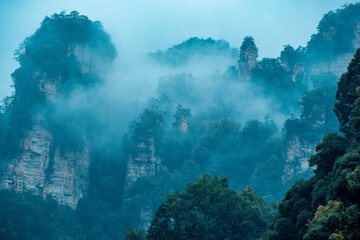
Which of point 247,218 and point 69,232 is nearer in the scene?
point 247,218

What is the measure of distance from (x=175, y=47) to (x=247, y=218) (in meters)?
75.3

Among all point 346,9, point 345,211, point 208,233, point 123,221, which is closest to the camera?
point 345,211

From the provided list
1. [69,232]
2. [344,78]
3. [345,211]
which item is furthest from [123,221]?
[345,211]

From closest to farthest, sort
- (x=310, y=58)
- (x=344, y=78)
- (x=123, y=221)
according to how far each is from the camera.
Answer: (x=344, y=78) < (x=123, y=221) < (x=310, y=58)

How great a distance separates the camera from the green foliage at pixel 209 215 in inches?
1185

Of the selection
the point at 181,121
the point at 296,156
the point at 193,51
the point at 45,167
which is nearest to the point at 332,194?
the point at 296,156

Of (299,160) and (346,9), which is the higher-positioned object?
(346,9)

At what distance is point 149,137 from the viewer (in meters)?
60.4

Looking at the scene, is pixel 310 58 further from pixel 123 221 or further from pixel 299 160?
pixel 123 221

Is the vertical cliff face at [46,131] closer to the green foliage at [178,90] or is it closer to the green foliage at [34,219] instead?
the green foliage at [34,219]

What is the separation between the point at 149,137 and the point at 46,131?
510 inches

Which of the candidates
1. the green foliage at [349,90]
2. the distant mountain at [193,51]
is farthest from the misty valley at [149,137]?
the distant mountain at [193,51]

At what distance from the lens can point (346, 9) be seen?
73.6m

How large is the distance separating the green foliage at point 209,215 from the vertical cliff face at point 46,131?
25.7m
